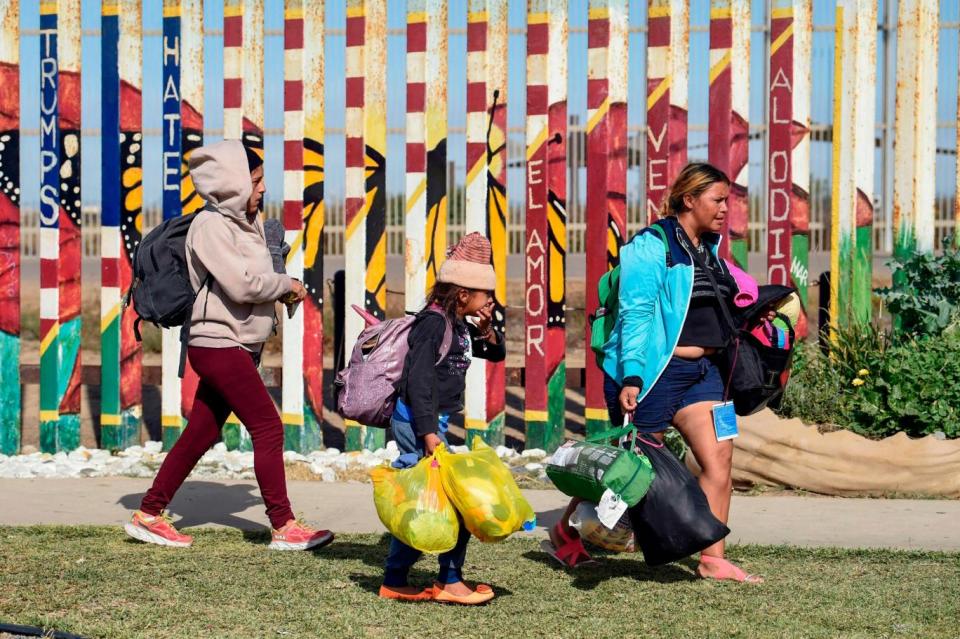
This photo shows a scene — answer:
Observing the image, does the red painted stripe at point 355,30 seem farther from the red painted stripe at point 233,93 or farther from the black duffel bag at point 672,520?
the black duffel bag at point 672,520

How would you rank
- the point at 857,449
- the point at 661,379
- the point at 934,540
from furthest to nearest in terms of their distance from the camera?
the point at 857,449 → the point at 934,540 → the point at 661,379

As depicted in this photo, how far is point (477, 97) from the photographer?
8.34 metres

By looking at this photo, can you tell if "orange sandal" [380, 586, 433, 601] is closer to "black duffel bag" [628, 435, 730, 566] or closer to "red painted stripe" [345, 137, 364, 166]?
"black duffel bag" [628, 435, 730, 566]

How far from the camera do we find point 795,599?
16.7 feet

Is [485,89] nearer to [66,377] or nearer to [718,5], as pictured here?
[718,5]

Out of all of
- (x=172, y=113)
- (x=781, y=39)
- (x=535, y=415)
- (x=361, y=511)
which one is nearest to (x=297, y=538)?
(x=361, y=511)

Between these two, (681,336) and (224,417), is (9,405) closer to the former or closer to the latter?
(224,417)

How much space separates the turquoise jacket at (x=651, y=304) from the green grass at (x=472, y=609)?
2.63 feet

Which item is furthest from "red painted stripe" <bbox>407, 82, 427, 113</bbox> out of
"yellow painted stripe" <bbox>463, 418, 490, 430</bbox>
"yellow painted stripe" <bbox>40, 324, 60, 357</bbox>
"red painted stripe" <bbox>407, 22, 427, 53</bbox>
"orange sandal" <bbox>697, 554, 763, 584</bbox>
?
"orange sandal" <bbox>697, 554, 763, 584</bbox>

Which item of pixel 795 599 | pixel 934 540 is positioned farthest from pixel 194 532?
pixel 934 540

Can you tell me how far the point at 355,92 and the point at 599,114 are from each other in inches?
56.6

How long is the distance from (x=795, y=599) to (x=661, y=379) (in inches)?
36.9

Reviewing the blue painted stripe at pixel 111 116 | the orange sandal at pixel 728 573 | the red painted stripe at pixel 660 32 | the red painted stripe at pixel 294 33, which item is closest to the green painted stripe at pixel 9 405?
the blue painted stripe at pixel 111 116

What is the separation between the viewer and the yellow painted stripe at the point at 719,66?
8.19m
